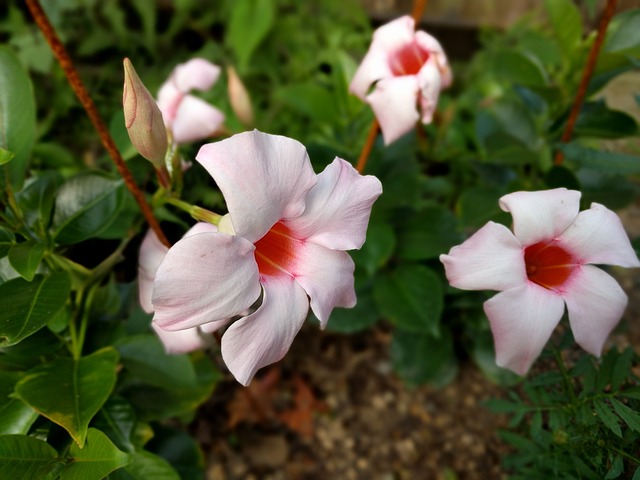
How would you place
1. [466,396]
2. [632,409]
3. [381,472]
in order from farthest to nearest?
1. [466,396]
2. [381,472]
3. [632,409]

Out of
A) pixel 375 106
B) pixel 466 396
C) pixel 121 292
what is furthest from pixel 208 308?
pixel 466 396

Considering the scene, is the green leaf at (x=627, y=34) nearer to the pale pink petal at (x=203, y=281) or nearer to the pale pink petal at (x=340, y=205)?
the pale pink petal at (x=340, y=205)

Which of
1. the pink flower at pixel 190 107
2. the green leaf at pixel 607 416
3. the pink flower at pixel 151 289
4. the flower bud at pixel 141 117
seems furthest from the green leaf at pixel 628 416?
the pink flower at pixel 190 107

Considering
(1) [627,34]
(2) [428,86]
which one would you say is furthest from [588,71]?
(2) [428,86]

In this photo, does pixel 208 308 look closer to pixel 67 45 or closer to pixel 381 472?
pixel 381 472

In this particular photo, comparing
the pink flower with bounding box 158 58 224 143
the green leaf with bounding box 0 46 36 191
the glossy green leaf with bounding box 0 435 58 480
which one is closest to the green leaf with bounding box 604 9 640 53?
the pink flower with bounding box 158 58 224 143

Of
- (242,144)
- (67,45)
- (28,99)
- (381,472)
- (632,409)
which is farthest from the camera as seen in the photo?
(67,45)
